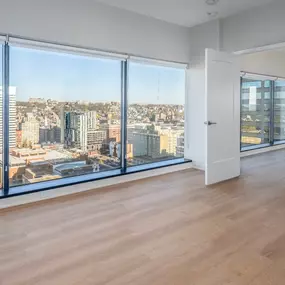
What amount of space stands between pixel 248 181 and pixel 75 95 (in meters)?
2.89

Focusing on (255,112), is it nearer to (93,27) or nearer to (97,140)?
(97,140)

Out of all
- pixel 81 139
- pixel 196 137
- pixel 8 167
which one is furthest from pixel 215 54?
A: pixel 8 167

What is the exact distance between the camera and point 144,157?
5109mm

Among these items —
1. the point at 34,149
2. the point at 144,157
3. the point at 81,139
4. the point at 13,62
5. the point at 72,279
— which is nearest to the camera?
the point at 72,279

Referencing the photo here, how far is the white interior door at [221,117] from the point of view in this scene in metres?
4.35

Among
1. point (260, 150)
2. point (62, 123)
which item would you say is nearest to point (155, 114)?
point (62, 123)

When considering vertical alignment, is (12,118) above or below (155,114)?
below

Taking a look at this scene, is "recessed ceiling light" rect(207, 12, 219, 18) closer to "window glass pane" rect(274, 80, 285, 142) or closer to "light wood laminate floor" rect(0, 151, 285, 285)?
"light wood laminate floor" rect(0, 151, 285, 285)

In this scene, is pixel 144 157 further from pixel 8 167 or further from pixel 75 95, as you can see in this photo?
pixel 8 167

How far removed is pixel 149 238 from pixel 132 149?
239cm

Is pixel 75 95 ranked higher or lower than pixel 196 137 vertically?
higher

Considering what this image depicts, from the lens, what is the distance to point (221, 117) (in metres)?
4.56

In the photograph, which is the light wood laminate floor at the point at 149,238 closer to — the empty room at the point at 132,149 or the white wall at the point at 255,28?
the empty room at the point at 132,149

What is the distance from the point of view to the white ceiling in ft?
13.6
